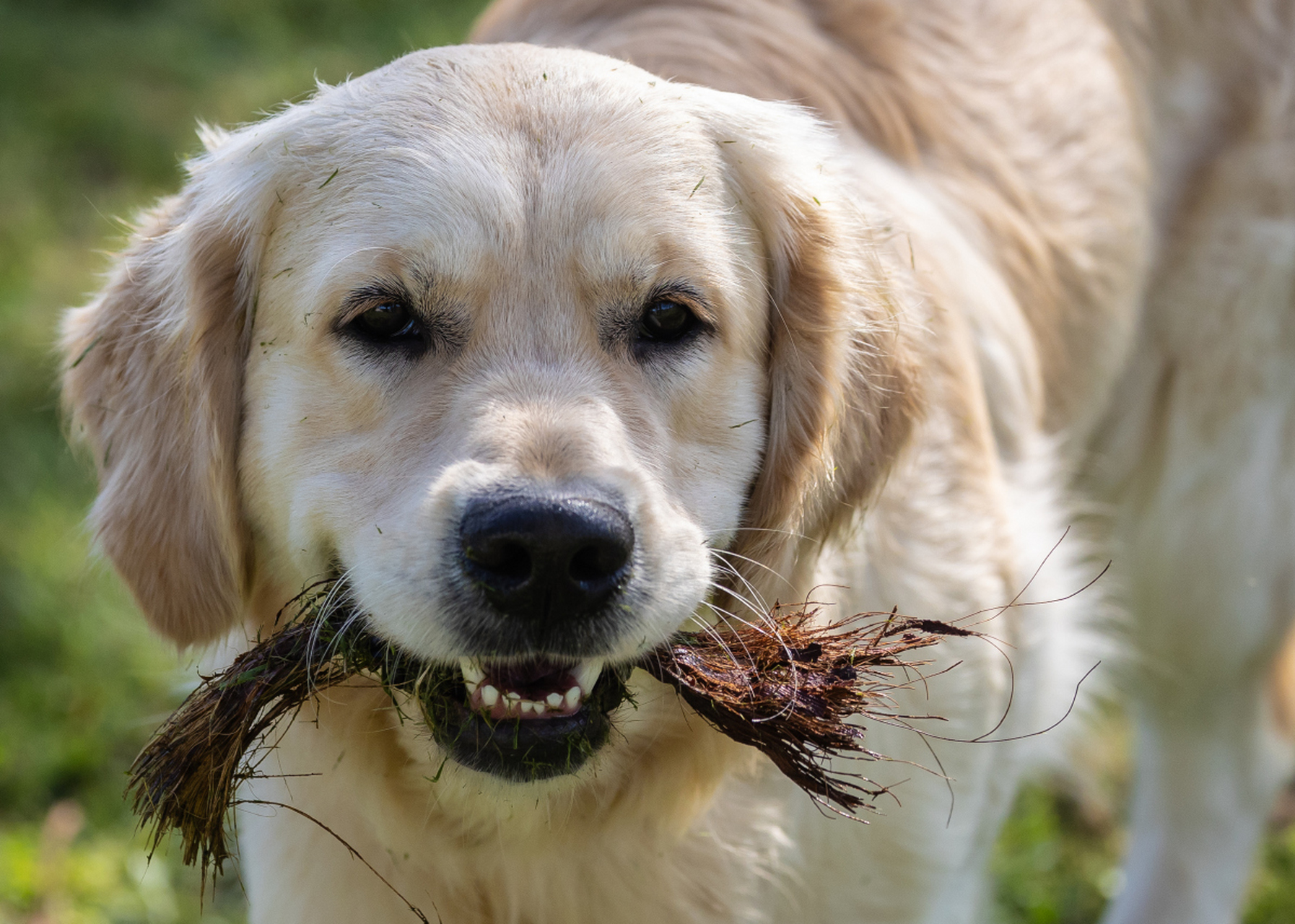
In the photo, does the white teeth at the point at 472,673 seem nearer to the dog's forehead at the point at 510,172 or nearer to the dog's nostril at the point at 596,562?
the dog's nostril at the point at 596,562

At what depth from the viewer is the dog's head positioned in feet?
7.43

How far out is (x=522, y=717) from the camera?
2.39m

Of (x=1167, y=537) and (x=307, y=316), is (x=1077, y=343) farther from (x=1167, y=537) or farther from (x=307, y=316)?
(x=307, y=316)

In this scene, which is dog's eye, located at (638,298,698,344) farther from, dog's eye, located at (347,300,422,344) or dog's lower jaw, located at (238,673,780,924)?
dog's lower jaw, located at (238,673,780,924)

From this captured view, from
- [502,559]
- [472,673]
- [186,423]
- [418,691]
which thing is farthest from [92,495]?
[502,559]

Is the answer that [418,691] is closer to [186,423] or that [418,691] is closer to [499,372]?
[499,372]

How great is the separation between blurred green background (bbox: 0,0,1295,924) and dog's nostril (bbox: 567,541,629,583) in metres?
1.18

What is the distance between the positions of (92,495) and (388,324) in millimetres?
3492

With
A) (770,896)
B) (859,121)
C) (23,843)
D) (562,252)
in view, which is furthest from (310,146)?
(23,843)

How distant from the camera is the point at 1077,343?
12.9 ft

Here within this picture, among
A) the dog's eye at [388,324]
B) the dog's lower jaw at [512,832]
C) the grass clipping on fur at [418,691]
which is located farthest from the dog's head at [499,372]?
the dog's lower jaw at [512,832]

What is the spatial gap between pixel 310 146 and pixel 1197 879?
3.27m

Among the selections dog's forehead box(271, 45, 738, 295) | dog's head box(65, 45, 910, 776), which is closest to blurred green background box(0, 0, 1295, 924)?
dog's head box(65, 45, 910, 776)

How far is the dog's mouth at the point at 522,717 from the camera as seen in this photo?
7.83ft
